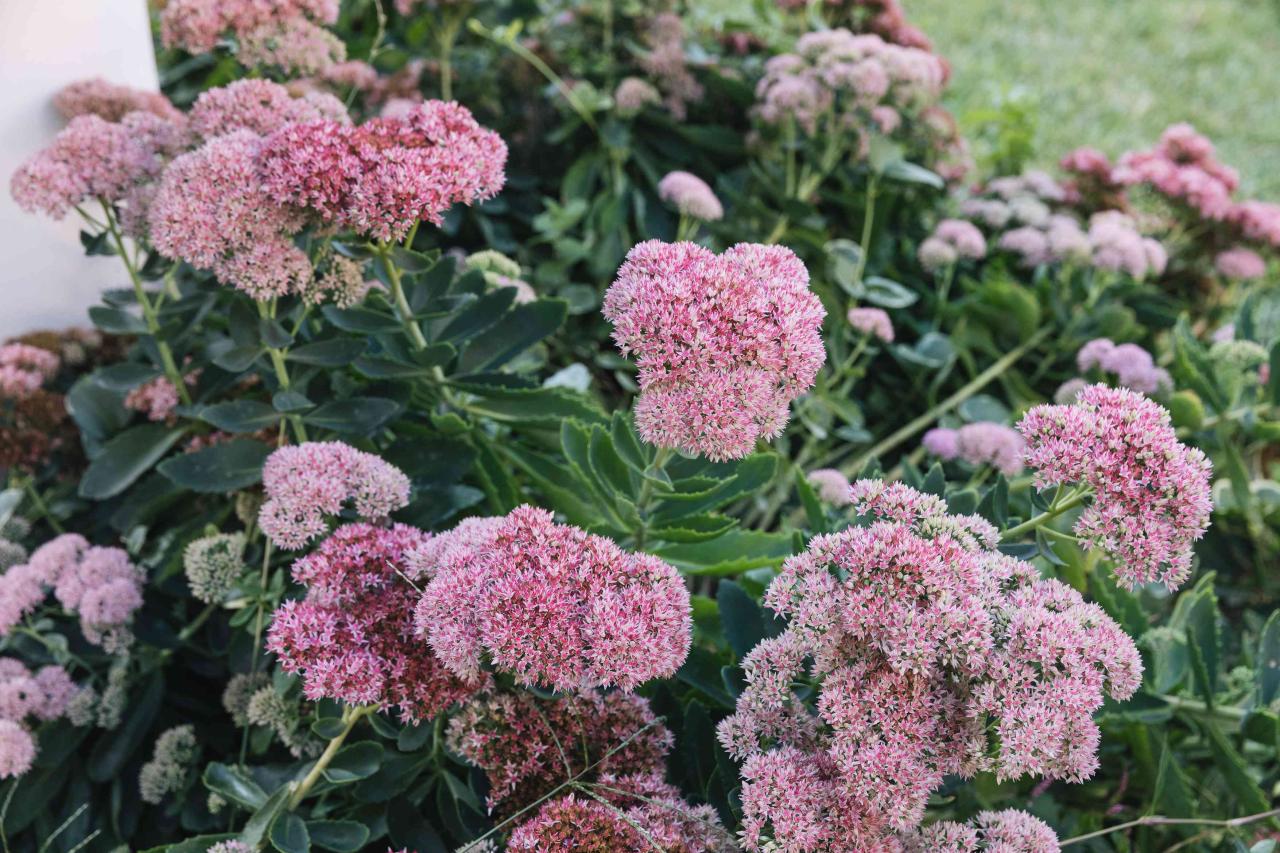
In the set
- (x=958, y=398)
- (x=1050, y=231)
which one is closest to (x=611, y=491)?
(x=958, y=398)

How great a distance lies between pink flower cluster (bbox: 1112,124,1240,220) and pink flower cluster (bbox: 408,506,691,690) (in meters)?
2.34

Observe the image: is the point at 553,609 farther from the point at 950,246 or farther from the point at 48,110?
the point at 950,246

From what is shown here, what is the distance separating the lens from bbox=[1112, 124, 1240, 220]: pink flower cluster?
2842 mm

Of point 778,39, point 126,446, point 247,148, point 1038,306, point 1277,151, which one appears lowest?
point 1277,151

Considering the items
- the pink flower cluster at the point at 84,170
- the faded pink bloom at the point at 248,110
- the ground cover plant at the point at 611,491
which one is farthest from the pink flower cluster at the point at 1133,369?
the pink flower cluster at the point at 84,170

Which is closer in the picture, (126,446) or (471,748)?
(471,748)

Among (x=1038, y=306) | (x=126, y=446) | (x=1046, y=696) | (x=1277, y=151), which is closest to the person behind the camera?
(x=1046, y=696)

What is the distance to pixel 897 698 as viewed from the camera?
1.02 metres

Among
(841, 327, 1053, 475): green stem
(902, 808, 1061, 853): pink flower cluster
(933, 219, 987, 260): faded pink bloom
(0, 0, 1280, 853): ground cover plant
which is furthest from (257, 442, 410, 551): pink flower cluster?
(933, 219, 987, 260): faded pink bloom

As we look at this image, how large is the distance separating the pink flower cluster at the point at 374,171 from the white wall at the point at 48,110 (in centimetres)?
95

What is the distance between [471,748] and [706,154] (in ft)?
7.06

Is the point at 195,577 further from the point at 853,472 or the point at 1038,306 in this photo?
the point at 1038,306

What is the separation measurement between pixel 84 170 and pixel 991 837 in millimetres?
1543

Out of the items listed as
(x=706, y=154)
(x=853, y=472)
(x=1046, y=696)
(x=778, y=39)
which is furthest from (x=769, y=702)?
(x=778, y=39)
